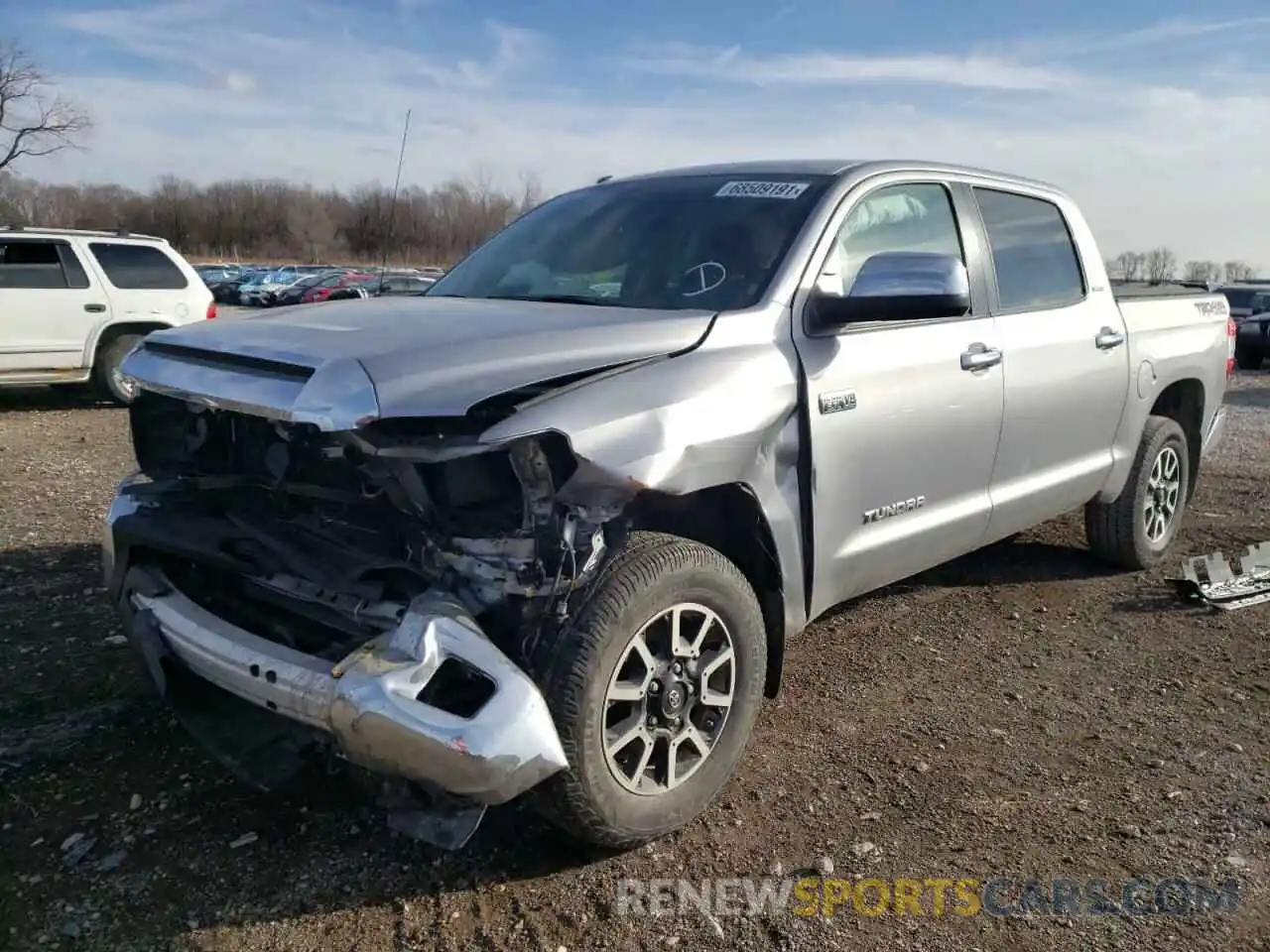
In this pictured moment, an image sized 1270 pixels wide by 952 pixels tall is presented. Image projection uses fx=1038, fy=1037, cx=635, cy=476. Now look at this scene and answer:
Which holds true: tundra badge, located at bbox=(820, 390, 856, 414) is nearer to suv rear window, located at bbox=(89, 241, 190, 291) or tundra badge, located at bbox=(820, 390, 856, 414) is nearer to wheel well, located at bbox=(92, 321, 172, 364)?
wheel well, located at bbox=(92, 321, 172, 364)

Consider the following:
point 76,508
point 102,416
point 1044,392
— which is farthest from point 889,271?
point 102,416

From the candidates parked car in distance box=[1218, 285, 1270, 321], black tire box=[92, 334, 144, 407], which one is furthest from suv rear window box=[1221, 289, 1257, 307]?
black tire box=[92, 334, 144, 407]

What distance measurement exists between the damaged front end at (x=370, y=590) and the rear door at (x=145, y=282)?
28.8ft

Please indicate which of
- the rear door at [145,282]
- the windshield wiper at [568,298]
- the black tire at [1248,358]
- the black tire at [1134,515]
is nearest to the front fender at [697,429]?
the windshield wiper at [568,298]

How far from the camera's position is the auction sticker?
358 cm

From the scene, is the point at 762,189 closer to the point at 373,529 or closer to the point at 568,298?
the point at 568,298

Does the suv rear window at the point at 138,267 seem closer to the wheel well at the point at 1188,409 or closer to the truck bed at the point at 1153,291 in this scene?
the truck bed at the point at 1153,291

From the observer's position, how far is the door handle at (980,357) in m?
3.79

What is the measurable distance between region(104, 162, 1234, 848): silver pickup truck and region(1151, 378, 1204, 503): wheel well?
186 centimetres

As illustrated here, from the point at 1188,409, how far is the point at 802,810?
3.85 m

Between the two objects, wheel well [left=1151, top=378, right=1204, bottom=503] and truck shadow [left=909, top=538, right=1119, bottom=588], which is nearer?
truck shadow [left=909, top=538, right=1119, bottom=588]

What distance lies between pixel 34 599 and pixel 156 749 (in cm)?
170

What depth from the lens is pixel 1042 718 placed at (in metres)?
3.73

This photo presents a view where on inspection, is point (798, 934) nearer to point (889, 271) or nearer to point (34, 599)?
point (889, 271)
